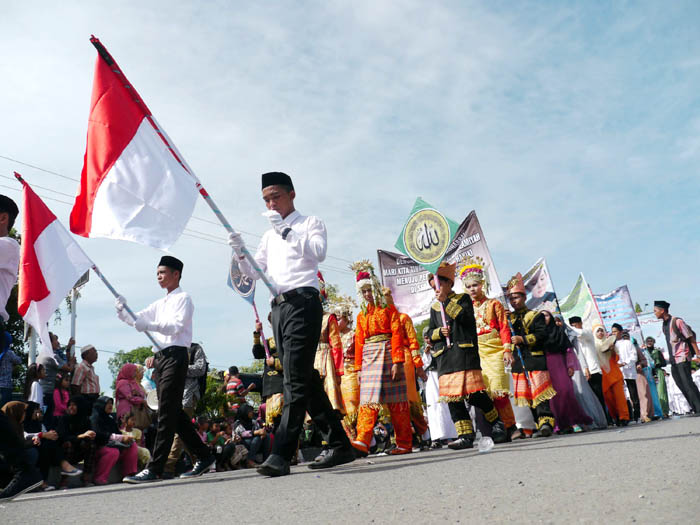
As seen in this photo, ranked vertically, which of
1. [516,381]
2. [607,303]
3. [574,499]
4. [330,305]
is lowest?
[574,499]

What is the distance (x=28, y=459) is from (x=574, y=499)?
11.9 ft

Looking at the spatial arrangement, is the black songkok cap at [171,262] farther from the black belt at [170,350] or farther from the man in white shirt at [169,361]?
the black belt at [170,350]

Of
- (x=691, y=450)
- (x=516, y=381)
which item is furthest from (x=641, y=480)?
(x=516, y=381)

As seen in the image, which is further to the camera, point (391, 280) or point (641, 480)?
point (391, 280)

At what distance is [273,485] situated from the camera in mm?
3832

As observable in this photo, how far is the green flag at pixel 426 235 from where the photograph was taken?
8359 mm

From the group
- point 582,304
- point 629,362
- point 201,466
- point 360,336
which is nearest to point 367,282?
point 360,336

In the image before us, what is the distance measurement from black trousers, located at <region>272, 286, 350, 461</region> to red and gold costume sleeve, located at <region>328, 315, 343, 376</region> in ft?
12.1

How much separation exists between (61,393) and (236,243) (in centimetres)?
481

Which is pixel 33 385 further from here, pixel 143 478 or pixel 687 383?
pixel 687 383

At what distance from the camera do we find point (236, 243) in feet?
15.7

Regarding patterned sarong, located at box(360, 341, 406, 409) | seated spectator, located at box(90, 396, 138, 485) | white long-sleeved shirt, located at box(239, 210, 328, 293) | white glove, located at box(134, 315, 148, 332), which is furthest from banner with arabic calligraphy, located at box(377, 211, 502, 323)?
white long-sleeved shirt, located at box(239, 210, 328, 293)

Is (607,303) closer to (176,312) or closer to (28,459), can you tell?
(176,312)

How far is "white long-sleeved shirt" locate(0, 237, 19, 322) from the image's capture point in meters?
4.34
